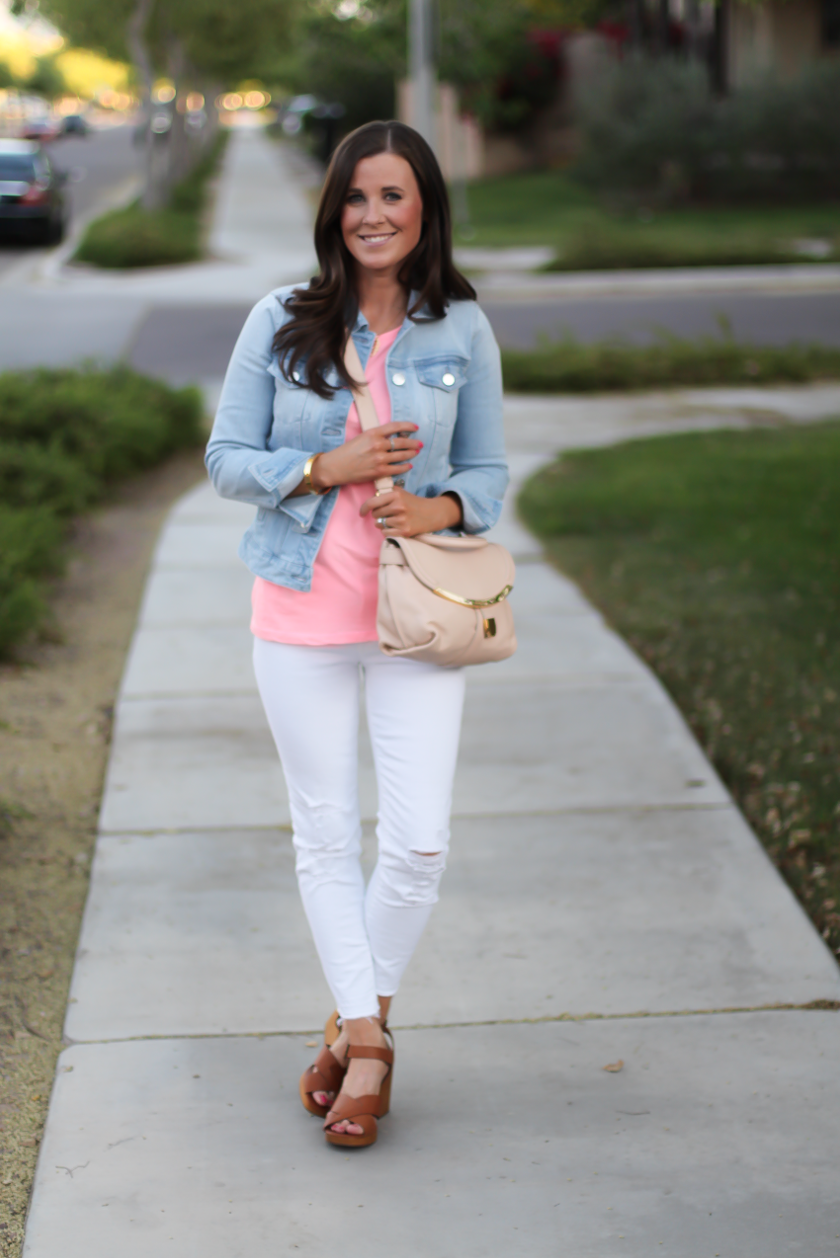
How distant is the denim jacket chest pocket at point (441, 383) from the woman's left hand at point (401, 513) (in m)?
0.18

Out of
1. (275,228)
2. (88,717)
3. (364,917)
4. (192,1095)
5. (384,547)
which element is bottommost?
(275,228)

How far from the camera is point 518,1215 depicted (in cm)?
266

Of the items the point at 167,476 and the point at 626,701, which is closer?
the point at 626,701

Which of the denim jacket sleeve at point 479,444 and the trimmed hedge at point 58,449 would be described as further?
the trimmed hedge at point 58,449

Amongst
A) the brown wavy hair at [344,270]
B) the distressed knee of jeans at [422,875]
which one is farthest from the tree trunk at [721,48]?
the distressed knee of jeans at [422,875]

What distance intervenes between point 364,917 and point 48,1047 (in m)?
0.92

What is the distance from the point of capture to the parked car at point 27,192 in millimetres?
26438

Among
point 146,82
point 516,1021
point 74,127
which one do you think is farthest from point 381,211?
point 74,127

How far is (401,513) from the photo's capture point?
8.73ft

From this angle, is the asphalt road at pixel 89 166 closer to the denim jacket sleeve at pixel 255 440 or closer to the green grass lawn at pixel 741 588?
the green grass lawn at pixel 741 588

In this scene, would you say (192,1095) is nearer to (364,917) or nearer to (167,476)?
(364,917)

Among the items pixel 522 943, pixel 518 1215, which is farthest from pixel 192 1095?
pixel 522 943

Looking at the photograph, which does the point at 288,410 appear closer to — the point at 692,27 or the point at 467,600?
the point at 467,600

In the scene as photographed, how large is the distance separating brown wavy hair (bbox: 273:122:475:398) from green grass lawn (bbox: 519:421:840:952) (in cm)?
209
